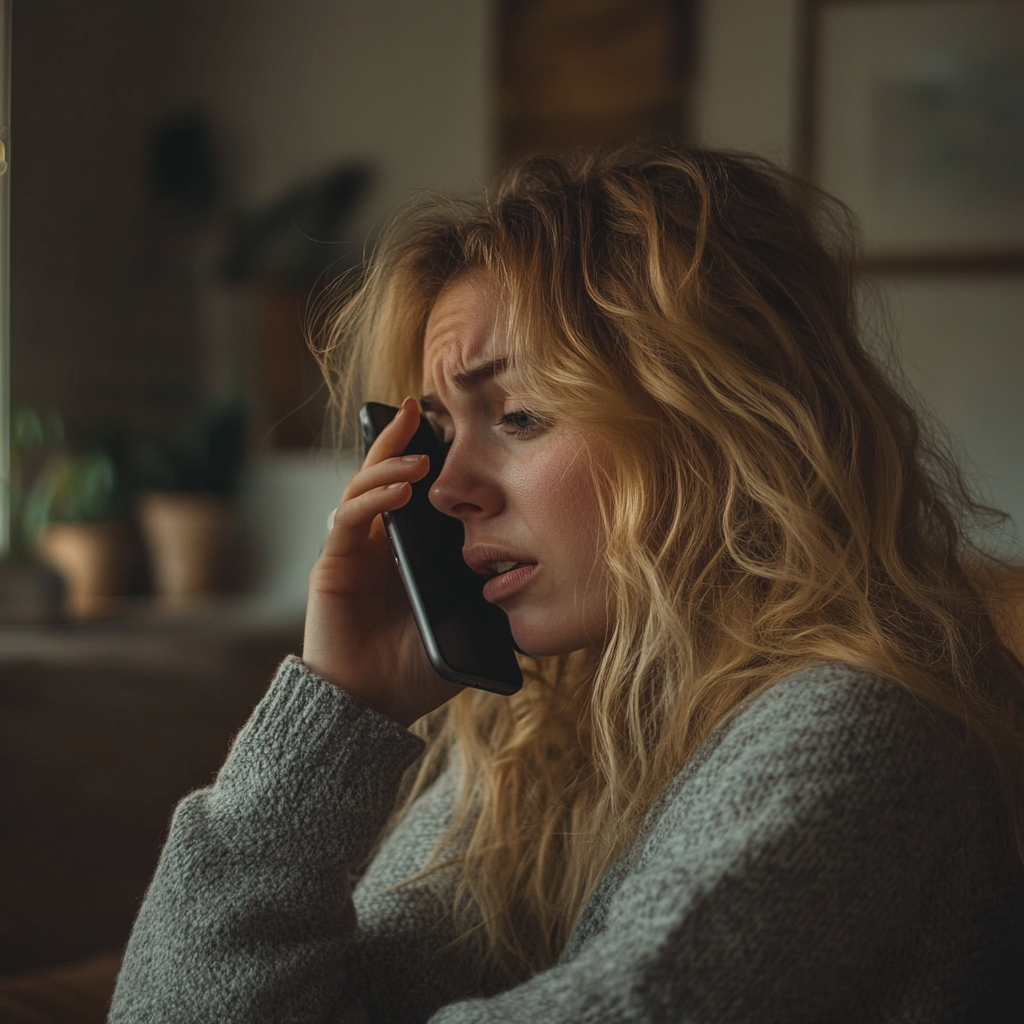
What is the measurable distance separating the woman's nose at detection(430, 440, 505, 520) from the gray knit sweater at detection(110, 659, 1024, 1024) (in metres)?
0.18

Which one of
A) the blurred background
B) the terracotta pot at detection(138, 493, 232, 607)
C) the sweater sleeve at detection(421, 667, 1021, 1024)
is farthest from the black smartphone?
the terracotta pot at detection(138, 493, 232, 607)

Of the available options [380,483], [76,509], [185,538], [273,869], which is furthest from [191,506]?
[273,869]

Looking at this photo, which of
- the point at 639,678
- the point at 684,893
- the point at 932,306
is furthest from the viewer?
the point at 932,306

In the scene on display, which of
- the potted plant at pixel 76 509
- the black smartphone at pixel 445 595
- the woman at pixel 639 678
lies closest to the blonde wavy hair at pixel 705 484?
the woman at pixel 639 678

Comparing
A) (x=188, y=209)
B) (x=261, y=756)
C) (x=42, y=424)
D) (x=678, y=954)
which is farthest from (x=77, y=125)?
(x=678, y=954)

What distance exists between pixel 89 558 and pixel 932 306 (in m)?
2.03

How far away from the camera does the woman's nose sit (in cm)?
87

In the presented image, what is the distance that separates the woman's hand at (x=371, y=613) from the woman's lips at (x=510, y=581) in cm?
11

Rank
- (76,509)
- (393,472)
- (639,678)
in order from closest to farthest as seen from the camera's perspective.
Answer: (639,678) < (393,472) < (76,509)

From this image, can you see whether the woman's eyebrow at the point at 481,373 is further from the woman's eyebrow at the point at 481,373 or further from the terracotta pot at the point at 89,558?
the terracotta pot at the point at 89,558

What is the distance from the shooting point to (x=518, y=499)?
853mm

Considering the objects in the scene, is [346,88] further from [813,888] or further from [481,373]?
[813,888]

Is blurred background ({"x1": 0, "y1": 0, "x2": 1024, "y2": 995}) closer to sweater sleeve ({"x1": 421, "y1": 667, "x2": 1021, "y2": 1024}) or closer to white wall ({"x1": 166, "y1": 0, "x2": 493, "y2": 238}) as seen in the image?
white wall ({"x1": 166, "y1": 0, "x2": 493, "y2": 238})

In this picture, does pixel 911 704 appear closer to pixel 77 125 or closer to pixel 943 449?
pixel 943 449
